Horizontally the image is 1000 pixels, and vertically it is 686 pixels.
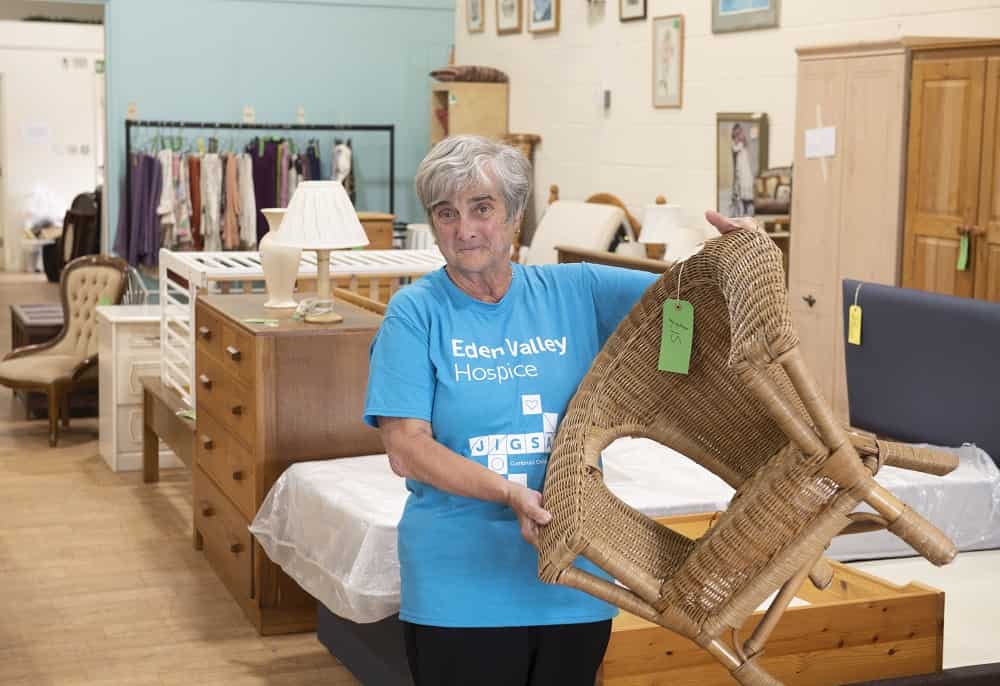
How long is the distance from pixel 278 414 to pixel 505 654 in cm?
233

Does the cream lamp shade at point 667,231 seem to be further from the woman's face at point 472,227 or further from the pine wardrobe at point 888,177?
the woman's face at point 472,227

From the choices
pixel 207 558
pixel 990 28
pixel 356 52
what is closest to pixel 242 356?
pixel 207 558

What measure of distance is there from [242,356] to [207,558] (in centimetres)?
113

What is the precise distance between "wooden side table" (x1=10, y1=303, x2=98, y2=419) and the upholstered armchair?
6.1 inches

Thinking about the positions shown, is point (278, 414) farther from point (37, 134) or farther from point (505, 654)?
point (37, 134)

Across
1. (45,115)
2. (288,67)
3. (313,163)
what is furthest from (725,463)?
(45,115)

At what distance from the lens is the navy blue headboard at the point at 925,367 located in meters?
4.50

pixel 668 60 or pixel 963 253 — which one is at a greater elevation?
pixel 668 60

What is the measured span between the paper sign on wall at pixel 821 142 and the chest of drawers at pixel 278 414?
211 centimetres

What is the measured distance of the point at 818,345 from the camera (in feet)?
19.0

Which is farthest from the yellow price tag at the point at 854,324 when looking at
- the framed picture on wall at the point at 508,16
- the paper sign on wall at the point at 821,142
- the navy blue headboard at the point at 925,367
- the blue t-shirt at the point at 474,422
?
the framed picture on wall at the point at 508,16

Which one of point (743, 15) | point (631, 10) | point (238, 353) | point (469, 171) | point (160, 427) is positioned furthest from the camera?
point (631, 10)

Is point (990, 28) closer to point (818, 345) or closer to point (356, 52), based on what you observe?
point (818, 345)

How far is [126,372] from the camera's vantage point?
6613 mm
